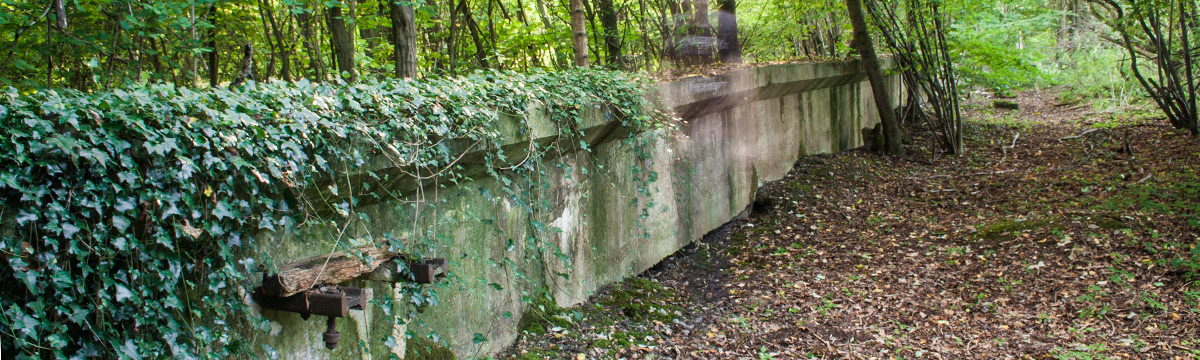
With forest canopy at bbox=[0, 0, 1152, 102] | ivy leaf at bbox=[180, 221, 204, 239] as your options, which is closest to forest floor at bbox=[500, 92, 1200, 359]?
forest canopy at bbox=[0, 0, 1152, 102]

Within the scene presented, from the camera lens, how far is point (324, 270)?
293cm

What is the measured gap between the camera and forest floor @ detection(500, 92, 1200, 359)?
4.65 m

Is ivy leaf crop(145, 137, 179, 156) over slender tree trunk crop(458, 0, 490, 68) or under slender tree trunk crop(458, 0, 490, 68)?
under

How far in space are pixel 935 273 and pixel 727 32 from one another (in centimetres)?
387

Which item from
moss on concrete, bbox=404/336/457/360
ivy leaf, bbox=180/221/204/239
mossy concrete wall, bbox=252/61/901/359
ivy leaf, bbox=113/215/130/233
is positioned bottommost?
moss on concrete, bbox=404/336/457/360

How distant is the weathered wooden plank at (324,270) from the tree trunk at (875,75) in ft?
25.4

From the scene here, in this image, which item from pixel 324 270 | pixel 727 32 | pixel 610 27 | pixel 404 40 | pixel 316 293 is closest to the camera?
pixel 316 293

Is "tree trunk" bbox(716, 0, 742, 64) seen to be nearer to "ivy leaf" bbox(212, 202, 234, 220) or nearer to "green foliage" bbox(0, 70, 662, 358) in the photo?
"green foliage" bbox(0, 70, 662, 358)

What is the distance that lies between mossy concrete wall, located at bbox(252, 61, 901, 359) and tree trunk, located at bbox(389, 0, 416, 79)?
1.03m

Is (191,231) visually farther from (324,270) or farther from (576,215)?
(576,215)

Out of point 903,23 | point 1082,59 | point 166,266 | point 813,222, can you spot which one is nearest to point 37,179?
point 166,266

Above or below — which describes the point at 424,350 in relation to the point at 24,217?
below

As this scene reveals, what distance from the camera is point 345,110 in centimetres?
303

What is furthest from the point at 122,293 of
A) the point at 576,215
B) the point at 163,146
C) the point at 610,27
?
the point at 610,27
